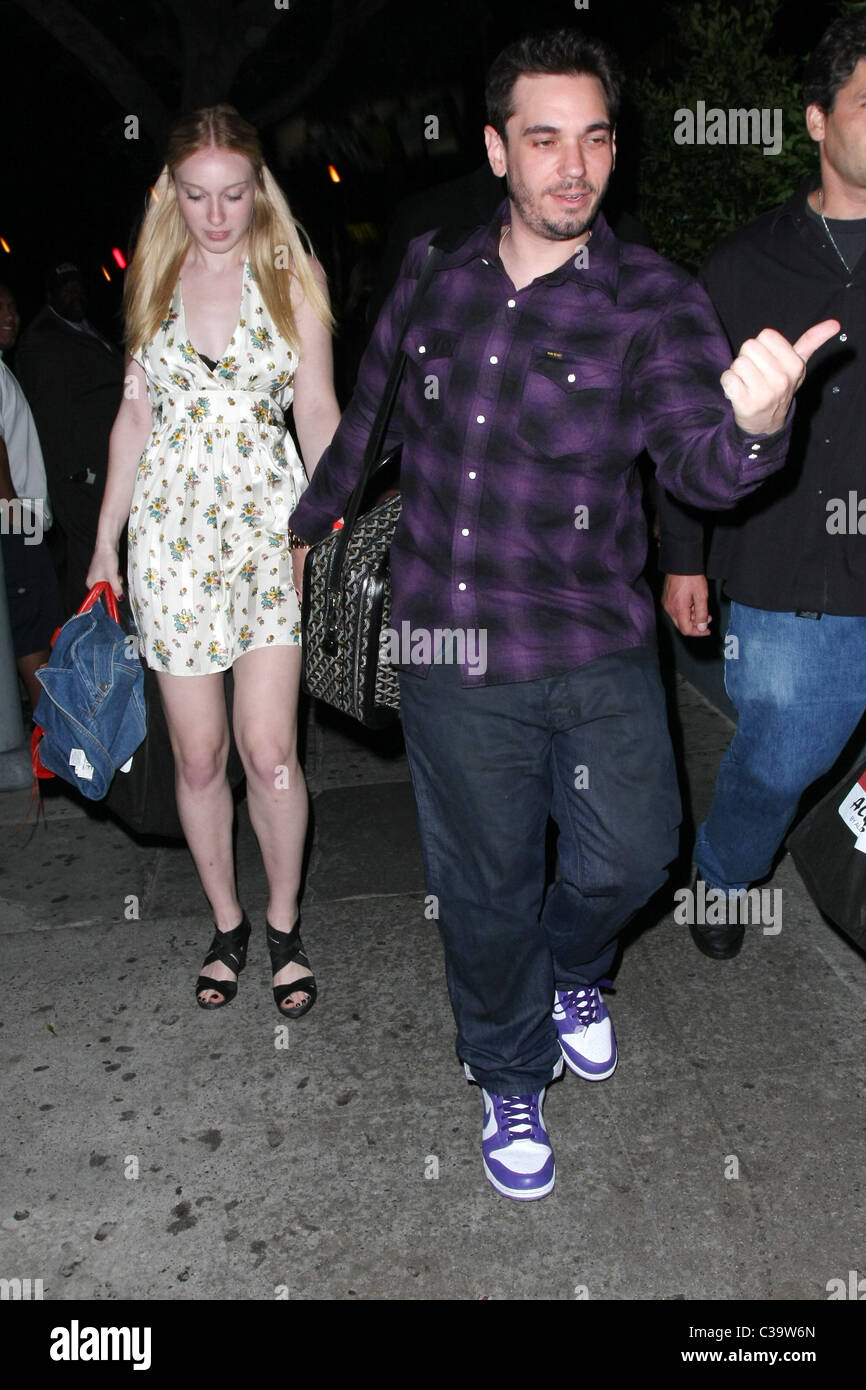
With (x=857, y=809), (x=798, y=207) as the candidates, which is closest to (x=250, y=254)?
(x=798, y=207)

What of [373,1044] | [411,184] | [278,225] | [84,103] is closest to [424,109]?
[411,184]

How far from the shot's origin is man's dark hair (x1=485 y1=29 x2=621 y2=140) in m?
2.43

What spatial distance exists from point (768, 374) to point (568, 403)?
0.61 metres

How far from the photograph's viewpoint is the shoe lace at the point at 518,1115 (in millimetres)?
2848

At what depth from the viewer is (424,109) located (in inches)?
570

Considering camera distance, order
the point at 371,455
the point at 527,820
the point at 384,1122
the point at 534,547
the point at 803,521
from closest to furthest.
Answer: the point at 534,547 → the point at 527,820 → the point at 371,455 → the point at 384,1122 → the point at 803,521

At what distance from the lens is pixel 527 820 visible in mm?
2752

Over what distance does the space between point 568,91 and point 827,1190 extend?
87.4 inches

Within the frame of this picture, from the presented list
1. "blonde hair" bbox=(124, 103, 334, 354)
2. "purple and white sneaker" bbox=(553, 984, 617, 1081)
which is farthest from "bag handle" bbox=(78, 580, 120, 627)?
"purple and white sneaker" bbox=(553, 984, 617, 1081)

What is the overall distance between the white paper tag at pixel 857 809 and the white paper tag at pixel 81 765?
6.30 ft

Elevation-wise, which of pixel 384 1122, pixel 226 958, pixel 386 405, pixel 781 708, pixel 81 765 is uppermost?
pixel 386 405

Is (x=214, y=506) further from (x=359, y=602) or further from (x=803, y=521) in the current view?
(x=803, y=521)

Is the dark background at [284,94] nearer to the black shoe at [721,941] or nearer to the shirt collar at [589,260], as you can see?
the shirt collar at [589,260]

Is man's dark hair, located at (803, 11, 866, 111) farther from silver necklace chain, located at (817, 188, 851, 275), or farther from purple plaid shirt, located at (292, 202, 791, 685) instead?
purple plaid shirt, located at (292, 202, 791, 685)
